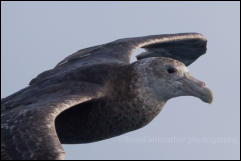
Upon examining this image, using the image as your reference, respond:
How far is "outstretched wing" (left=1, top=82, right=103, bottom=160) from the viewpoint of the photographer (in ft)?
25.2

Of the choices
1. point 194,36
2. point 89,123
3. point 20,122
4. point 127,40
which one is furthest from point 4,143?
point 194,36

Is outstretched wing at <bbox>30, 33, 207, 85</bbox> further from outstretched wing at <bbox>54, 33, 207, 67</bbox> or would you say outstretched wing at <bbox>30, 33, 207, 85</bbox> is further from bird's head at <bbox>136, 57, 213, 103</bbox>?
bird's head at <bbox>136, 57, 213, 103</bbox>

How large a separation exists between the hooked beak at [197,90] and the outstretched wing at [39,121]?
1.35 metres

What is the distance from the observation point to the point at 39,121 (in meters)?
8.08

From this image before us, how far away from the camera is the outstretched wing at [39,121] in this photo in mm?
7672

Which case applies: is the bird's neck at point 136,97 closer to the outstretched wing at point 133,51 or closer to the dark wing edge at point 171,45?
the outstretched wing at point 133,51

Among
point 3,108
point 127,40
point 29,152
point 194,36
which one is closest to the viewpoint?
point 29,152

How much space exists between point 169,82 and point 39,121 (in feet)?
8.07

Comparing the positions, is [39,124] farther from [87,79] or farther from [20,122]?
[87,79]

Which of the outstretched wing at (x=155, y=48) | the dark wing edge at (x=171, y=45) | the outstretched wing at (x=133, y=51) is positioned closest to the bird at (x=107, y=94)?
the outstretched wing at (x=133, y=51)

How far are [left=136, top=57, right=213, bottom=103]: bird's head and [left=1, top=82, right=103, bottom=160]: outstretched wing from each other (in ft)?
2.72

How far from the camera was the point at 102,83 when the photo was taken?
9.59 m

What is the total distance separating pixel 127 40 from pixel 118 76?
7.52ft

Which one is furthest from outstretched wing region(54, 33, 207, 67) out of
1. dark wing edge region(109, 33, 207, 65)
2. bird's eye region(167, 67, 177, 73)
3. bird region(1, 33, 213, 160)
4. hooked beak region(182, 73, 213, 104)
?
hooked beak region(182, 73, 213, 104)
